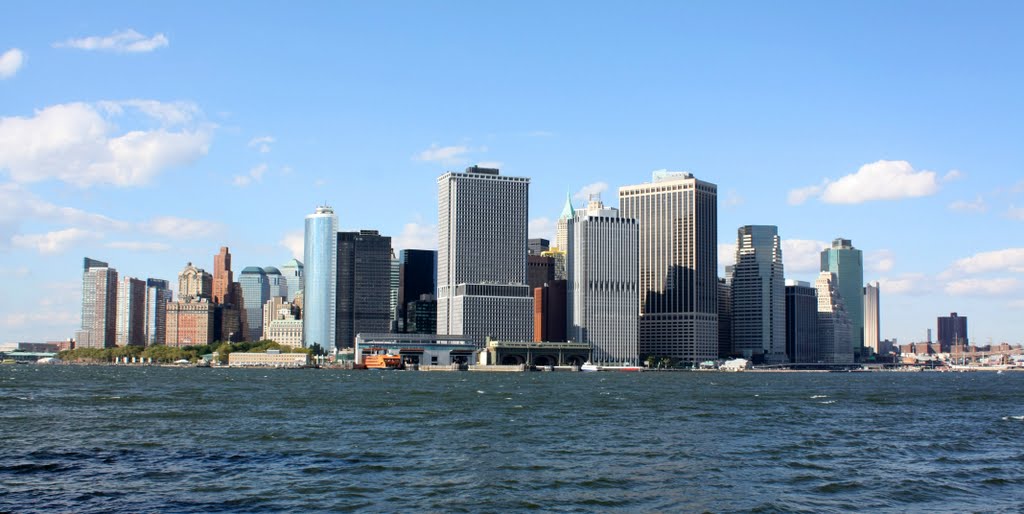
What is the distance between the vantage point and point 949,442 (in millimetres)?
87625

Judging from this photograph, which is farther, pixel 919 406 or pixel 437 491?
pixel 919 406

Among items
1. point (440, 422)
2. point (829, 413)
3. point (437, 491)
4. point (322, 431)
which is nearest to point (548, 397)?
point (829, 413)

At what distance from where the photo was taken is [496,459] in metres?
72.1

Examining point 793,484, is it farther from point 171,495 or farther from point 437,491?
point 171,495

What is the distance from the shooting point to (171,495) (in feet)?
183

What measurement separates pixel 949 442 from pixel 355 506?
54148 mm

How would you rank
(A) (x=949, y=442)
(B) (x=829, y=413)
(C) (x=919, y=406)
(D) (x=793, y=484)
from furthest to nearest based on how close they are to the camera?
(C) (x=919, y=406)
(B) (x=829, y=413)
(A) (x=949, y=442)
(D) (x=793, y=484)

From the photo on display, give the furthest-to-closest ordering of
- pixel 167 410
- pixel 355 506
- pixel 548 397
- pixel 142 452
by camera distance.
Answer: pixel 548 397 < pixel 167 410 < pixel 142 452 < pixel 355 506

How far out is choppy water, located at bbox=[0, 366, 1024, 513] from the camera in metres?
56.4

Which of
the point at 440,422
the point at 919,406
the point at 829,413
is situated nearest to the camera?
the point at 440,422

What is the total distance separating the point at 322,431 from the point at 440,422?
14005 millimetres

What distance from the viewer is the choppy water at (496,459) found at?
56375mm

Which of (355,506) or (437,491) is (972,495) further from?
Result: (355,506)

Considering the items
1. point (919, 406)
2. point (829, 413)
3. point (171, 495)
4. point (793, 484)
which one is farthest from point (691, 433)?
point (919, 406)
